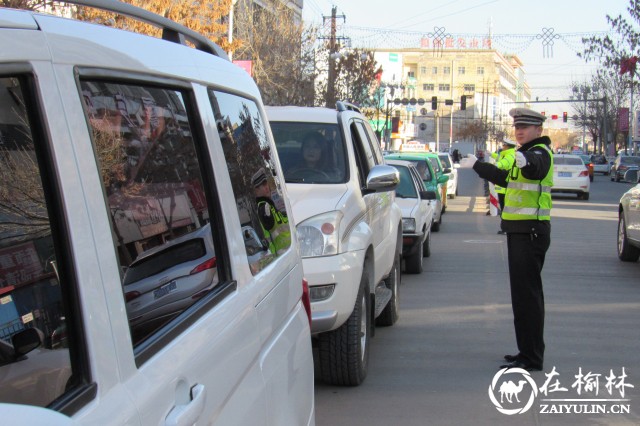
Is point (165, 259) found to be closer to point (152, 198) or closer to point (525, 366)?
point (152, 198)

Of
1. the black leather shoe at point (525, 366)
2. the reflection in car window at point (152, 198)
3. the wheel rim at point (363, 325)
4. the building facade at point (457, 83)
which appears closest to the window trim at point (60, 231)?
the reflection in car window at point (152, 198)

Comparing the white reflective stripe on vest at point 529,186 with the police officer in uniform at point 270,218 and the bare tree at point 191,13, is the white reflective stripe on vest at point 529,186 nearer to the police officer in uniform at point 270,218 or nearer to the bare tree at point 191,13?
the police officer in uniform at point 270,218

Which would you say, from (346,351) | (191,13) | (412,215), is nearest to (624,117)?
(191,13)

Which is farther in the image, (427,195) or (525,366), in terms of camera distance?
(427,195)

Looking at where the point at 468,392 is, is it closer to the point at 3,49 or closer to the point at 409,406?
the point at 409,406

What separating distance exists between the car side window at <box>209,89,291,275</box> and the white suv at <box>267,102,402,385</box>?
2.11 meters

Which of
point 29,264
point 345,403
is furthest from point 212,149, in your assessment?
point 345,403

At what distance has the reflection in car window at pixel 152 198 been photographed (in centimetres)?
202

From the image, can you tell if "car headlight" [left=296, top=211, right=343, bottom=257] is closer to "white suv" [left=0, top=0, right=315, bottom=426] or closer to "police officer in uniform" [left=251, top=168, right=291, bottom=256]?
"police officer in uniform" [left=251, top=168, right=291, bottom=256]

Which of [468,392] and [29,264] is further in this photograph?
[468,392]

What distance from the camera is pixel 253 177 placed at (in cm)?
332

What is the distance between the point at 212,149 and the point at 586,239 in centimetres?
1579

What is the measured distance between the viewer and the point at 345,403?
233 inches

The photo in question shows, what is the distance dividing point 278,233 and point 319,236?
245cm
